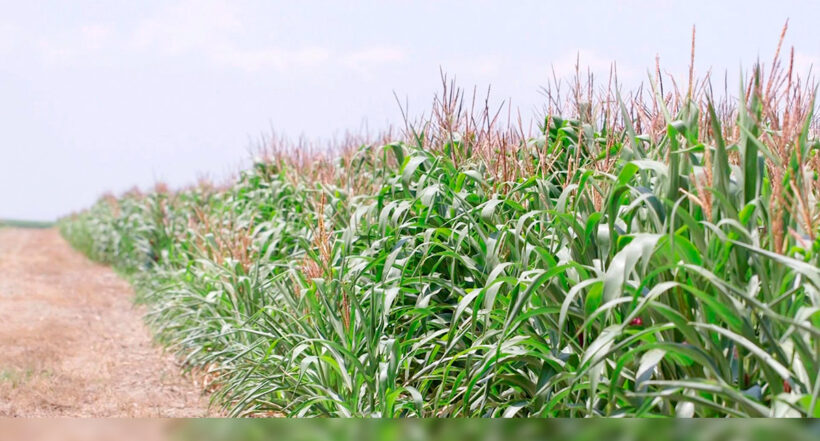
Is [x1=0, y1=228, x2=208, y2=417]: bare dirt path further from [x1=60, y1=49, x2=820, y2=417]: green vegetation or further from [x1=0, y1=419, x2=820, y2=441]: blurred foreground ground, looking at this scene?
[x1=0, y1=419, x2=820, y2=441]: blurred foreground ground

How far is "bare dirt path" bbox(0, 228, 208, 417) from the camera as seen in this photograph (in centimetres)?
399

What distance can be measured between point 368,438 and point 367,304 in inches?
37.3

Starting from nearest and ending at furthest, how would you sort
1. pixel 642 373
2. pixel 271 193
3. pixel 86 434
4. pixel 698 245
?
pixel 642 373 < pixel 698 245 < pixel 86 434 < pixel 271 193

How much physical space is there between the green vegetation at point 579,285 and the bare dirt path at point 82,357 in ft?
1.06

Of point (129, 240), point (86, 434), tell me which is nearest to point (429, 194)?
point (86, 434)

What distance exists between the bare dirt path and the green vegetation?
0.32 metres

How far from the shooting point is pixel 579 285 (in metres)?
1.86

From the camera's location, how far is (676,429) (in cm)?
180

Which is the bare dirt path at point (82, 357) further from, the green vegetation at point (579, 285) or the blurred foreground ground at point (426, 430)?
the blurred foreground ground at point (426, 430)

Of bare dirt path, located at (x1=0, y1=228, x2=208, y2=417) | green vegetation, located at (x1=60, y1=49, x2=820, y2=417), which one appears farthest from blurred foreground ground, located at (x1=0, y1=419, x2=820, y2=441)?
bare dirt path, located at (x1=0, y1=228, x2=208, y2=417)

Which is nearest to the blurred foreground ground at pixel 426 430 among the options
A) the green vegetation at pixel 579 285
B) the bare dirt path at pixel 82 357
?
the green vegetation at pixel 579 285

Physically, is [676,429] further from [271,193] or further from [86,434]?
[271,193]

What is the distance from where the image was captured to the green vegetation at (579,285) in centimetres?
175

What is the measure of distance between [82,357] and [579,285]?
13.9ft
